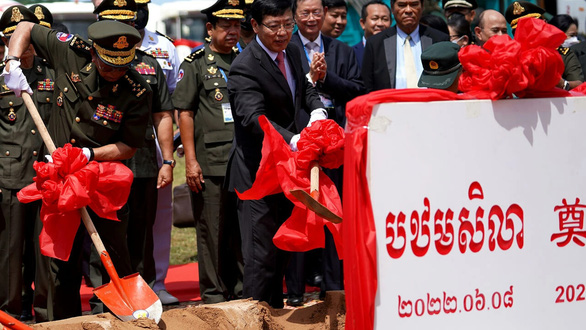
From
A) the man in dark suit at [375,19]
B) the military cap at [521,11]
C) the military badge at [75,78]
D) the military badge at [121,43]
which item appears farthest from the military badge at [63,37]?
the military cap at [521,11]

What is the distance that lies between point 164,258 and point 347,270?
3434 millimetres

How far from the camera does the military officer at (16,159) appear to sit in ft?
19.1

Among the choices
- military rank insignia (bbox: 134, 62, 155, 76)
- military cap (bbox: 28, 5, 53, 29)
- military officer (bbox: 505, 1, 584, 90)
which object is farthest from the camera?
military officer (bbox: 505, 1, 584, 90)

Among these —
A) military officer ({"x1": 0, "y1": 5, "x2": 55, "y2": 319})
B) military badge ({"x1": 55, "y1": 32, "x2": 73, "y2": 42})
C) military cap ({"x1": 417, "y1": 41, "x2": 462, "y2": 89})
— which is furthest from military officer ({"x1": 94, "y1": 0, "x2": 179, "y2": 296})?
military cap ({"x1": 417, "y1": 41, "x2": 462, "y2": 89})

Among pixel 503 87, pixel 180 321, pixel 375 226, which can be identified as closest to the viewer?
pixel 375 226

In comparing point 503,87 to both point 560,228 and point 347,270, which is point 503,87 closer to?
point 560,228

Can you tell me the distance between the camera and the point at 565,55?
21.6ft

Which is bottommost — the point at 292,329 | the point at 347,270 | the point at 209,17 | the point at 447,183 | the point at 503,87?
the point at 292,329

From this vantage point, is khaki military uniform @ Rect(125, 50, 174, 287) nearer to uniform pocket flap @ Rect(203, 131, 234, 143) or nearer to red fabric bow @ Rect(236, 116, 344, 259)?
uniform pocket flap @ Rect(203, 131, 234, 143)

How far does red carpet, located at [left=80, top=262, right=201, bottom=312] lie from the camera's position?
6.59 m

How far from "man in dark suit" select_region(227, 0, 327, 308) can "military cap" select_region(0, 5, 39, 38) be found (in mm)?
1531

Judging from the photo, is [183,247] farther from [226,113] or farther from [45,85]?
[45,85]

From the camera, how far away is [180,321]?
179 inches

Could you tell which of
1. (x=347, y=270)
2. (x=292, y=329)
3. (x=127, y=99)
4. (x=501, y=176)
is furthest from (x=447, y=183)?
(x=127, y=99)
